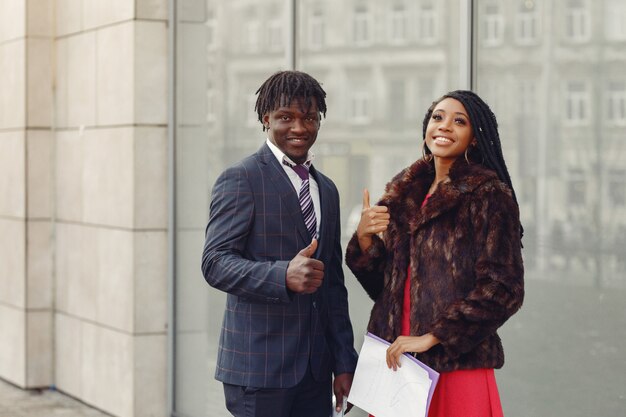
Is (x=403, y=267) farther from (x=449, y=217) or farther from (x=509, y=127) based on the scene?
(x=509, y=127)

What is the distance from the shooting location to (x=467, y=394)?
373cm

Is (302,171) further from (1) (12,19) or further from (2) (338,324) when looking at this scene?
(1) (12,19)

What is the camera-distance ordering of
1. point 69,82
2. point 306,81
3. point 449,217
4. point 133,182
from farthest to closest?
point 69,82 → point 133,182 → point 306,81 → point 449,217

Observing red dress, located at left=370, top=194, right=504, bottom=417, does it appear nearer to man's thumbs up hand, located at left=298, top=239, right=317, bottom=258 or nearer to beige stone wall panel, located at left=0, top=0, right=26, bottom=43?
man's thumbs up hand, located at left=298, top=239, right=317, bottom=258

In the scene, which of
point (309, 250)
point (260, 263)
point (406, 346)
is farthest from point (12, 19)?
point (406, 346)

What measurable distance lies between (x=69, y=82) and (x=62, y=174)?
74 cm

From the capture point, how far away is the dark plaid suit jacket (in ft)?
12.9

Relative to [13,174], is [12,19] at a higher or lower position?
higher

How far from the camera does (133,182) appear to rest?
25.3 ft

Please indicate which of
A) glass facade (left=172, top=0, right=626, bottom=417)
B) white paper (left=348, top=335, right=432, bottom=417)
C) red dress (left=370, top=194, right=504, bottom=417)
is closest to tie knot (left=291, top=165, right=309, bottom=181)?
red dress (left=370, top=194, right=504, bottom=417)

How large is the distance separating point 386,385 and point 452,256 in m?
0.50

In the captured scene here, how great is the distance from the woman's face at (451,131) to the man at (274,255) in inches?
19.8

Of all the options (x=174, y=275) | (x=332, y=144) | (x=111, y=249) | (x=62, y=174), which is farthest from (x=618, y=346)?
(x=62, y=174)

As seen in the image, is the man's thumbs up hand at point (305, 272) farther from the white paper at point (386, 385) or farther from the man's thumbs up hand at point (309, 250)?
the white paper at point (386, 385)
